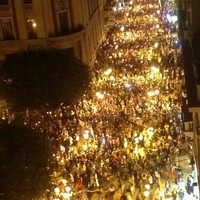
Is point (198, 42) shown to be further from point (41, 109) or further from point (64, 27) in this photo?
point (64, 27)

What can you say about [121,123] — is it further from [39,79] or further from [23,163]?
[23,163]

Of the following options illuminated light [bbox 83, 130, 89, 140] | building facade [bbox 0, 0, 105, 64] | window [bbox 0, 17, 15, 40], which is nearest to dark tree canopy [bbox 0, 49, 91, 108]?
illuminated light [bbox 83, 130, 89, 140]

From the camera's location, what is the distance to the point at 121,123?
94.4 feet

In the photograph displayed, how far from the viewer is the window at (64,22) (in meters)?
36.2

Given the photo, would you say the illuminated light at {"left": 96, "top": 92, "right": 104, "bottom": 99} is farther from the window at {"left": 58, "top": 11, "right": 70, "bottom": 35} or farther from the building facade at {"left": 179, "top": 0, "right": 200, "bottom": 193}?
the building facade at {"left": 179, "top": 0, "right": 200, "bottom": 193}

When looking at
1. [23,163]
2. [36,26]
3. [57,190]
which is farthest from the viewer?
[36,26]

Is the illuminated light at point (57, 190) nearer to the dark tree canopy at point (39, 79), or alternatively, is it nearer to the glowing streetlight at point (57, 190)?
the glowing streetlight at point (57, 190)

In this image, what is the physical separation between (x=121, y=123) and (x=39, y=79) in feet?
17.7

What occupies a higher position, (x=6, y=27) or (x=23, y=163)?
(x=6, y=27)

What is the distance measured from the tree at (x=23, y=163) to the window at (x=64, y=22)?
16.4 m

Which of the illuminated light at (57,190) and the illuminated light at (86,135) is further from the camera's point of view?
the illuminated light at (86,135)

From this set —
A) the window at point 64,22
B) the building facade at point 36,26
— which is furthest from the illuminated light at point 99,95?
the window at point 64,22

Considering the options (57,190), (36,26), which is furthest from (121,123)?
(36,26)

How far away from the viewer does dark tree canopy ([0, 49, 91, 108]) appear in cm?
2908
